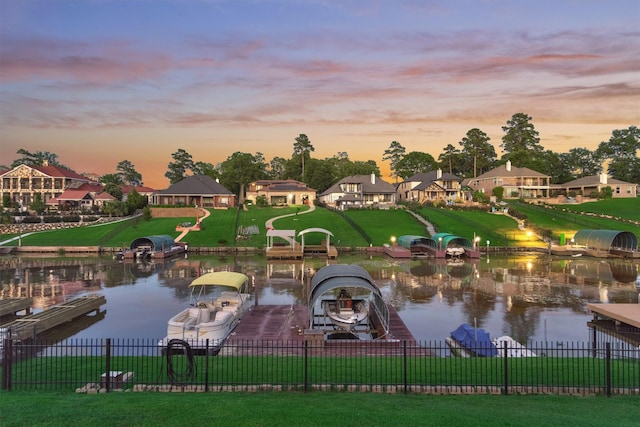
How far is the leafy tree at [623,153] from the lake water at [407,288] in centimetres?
9564

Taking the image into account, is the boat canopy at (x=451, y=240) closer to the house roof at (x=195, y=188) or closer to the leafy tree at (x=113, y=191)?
the house roof at (x=195, y=188)

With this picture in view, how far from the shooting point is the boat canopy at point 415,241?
5634 cm

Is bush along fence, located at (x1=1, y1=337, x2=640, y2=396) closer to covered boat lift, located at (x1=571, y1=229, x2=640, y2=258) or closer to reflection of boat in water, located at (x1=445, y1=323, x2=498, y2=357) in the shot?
reflection of boat in water, located at (x1=445, y1=323, x2=498, y2=357)

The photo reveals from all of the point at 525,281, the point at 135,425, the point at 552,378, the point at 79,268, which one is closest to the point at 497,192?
the point at 525,281

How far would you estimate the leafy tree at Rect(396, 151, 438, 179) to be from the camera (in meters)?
154

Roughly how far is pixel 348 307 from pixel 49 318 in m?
15.1

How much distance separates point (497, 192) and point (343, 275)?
300 feet

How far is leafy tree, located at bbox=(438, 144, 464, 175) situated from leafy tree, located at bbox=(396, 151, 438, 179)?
5.97m

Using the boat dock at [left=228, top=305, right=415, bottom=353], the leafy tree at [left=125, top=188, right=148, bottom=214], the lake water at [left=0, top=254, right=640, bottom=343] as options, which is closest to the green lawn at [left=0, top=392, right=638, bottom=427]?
the boat dock at [left=228, top=305, right=415, bottom=353]

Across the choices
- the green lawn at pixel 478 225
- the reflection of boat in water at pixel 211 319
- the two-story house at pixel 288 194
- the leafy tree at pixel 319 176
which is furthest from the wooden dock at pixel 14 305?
the leafy tree at pixel 319 176

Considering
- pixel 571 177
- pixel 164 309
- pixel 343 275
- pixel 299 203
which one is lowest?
pixel 164 309

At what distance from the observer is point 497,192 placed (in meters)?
103

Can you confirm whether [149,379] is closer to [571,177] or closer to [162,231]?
[162,231]

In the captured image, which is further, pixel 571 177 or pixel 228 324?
pixel 571 177
